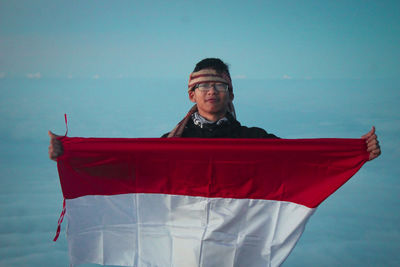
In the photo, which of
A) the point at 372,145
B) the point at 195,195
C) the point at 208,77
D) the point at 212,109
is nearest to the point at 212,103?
the point at 212,109

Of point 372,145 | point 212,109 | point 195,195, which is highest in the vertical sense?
point 212,109

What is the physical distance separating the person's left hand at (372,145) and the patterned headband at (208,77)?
0.76 m

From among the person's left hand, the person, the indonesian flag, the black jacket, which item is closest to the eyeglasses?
the person

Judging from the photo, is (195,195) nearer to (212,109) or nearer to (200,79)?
(212,109)

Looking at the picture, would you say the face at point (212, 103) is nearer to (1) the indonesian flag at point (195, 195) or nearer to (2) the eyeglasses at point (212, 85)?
(2) the eyeglasses at point (212, 85)

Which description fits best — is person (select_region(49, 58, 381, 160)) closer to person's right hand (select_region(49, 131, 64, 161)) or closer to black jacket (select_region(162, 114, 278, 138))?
black jacket (select_region(162, 114, 278, 138))

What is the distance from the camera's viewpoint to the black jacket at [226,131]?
2.21 meters

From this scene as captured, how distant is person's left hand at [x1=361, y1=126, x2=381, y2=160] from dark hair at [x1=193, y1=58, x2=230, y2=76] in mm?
806

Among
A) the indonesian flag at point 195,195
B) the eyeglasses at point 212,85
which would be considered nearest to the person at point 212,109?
the eyeglasses at point 212,85

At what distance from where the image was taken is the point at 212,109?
7.15ft

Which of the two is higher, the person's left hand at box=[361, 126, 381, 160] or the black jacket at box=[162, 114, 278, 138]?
the black jacket at box=[162, 114, 278, 138]

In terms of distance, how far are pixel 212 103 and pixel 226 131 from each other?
0.17 m

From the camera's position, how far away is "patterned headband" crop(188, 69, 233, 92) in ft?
7.25

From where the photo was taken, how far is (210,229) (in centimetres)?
200
